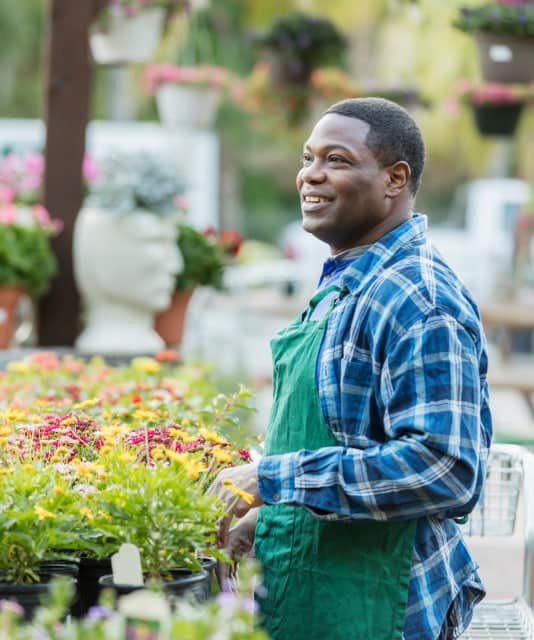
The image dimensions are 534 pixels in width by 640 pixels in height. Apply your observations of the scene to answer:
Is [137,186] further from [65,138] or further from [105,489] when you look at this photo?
[105,489]

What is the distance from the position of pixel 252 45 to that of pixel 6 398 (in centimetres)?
512

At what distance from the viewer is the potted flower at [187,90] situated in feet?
28.8

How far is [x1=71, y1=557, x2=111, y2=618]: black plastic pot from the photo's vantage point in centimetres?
217

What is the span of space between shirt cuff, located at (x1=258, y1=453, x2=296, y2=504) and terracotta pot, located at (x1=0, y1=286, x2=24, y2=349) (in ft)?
13.6

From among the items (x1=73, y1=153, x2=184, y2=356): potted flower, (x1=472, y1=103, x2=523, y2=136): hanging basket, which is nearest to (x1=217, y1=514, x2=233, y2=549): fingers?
(x1=73, y1=153, x2=184, y2=356): potted flower

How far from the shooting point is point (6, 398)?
11.5ft

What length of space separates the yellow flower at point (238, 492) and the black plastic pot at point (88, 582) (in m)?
0.21

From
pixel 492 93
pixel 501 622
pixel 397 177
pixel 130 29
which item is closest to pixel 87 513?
pixel 397 177

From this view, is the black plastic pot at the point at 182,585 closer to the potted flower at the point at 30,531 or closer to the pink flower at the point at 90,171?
the potted flower at the point at 30,531

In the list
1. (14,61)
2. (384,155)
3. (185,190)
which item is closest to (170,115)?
(185,190)

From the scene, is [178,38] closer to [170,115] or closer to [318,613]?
[170,115]

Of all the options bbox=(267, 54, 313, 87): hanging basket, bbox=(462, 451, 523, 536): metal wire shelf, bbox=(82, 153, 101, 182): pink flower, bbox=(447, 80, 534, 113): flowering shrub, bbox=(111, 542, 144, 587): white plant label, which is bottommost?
bbox=(462, 451, 523, 536): metal wire shelf

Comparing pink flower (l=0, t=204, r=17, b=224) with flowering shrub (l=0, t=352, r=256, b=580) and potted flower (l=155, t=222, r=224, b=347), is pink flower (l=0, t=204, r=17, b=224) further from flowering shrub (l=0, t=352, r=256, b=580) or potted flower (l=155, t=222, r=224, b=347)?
flowering shrub (l=0, t=352, r=256, b=580)

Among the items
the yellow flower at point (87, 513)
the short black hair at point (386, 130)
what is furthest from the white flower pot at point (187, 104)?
the yellow flower at point (87, 513)
